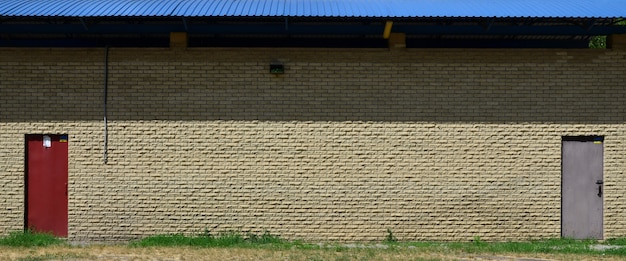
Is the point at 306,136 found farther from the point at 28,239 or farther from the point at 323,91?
the point at 28,239

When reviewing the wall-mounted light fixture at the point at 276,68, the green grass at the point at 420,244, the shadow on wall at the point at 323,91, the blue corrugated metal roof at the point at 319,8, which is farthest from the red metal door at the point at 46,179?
the wall-mounted light fixture at the point at 276,68

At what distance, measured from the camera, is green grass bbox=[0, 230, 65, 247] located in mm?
13023

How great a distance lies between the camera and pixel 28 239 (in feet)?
43.3

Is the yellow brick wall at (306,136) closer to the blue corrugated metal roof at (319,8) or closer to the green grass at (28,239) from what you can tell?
the green grass at (28,239)

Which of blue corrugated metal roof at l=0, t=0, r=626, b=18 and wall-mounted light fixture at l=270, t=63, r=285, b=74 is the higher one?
blue corrugated metal roof at l=0, t=0, r=626, b=18

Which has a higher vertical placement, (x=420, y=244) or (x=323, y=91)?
(x=323, y=91)

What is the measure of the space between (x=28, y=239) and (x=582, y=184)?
9340 mm

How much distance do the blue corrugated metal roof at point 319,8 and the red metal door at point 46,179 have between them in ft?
7.35

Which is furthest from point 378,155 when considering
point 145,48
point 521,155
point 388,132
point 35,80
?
point 35,80

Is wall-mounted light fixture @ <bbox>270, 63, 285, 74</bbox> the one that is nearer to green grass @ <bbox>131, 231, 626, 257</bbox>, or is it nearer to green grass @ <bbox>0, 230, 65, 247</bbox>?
green grass @ <bbox>131, 231, 626, 257</bbox>

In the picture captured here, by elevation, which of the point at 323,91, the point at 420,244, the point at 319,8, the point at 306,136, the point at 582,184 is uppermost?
the point at 319,8

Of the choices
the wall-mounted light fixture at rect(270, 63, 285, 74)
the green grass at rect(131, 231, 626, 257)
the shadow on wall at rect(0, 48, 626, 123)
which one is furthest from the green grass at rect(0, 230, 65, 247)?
the wall-mounted light fixture at rect(270, 63, 285, 74)

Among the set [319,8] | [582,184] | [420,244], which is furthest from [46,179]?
[582,184]

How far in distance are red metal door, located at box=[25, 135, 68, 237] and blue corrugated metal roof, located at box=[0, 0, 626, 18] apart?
2.24 m
